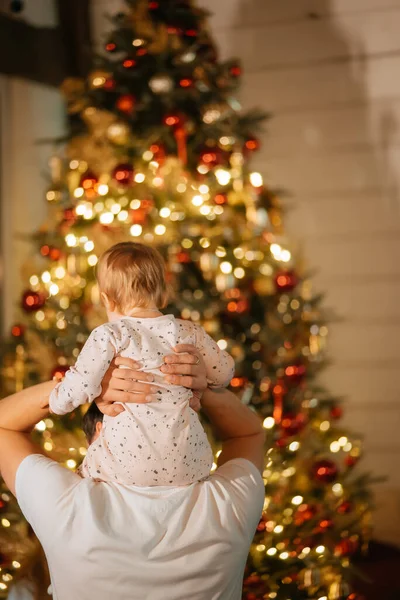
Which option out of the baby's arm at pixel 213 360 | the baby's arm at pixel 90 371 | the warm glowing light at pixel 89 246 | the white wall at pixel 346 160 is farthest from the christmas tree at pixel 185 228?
the baby's arm at pixel 90 371

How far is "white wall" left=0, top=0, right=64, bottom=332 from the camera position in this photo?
165 inches

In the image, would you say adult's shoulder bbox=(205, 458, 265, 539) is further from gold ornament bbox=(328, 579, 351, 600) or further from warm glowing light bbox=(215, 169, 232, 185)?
warm glowing light bbox=(215, 169, 232, 185)

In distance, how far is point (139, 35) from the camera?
330 centimetres

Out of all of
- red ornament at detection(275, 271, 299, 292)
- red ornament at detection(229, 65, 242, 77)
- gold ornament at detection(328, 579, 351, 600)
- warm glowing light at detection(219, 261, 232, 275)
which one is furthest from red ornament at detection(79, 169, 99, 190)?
gold ornament at detection(328, 579, 351, 600)

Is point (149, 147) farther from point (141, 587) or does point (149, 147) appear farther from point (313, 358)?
point (141, 587)

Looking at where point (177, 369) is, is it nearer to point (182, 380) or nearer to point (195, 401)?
point (182, 380)

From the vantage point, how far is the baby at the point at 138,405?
1.65 m

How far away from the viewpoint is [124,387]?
1.66 m

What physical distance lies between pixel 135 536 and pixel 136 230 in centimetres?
183

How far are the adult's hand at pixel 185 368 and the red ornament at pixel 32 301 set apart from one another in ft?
5.36

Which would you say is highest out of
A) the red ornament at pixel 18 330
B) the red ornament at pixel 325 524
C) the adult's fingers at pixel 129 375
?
the adult's fingers at pixel 129 375

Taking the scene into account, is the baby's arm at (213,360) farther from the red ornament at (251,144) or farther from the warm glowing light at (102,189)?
the red ornament at (251,144)

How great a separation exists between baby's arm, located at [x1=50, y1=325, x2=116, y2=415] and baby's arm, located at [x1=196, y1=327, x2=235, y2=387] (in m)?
0.23

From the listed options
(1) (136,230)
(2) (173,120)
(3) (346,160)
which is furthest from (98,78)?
(3) (346,160)
